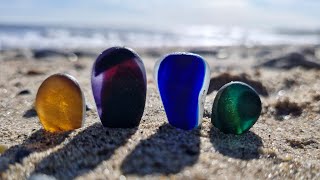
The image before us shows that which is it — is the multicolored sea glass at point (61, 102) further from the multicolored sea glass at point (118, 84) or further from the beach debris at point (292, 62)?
the beach debris at point (292, 62)

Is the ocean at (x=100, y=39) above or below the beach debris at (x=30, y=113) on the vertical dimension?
below

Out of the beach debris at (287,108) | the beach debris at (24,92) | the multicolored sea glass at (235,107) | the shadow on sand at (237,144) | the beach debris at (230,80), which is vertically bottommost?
the beach debris at (230,80)

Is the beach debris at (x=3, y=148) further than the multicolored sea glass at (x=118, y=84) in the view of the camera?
No

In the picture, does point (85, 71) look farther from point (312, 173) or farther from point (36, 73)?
point (312, 173)

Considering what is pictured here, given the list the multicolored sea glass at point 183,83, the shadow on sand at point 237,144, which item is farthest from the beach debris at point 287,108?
the multicolored sea glass at point 183,83

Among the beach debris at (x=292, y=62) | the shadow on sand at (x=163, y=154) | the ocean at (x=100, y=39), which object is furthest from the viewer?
the ocean at (x=100, y=39)

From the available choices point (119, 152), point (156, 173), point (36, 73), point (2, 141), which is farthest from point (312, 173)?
point (36, 73)

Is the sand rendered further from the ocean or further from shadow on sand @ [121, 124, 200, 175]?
the ocean

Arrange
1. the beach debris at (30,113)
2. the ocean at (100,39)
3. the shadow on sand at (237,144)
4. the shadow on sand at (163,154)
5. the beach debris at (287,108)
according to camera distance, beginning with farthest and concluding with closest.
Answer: the ocean at (100,39) → the beach debris at (287,108) → the beach debris at (30,113) → the shadow on sand at (237,144) → the shadow on sand at (163,154)
